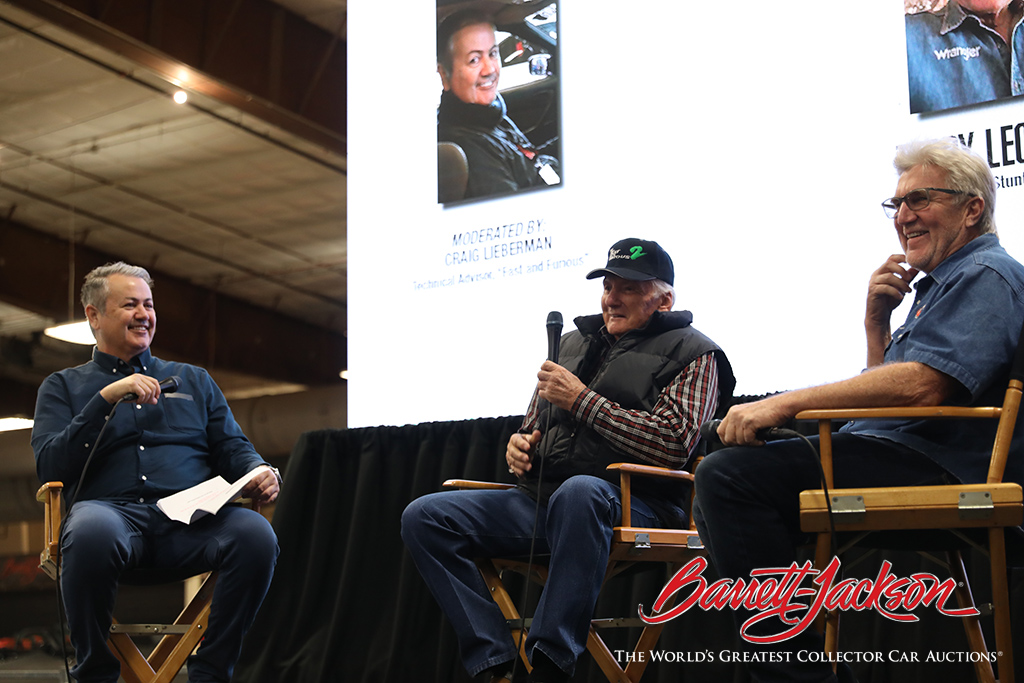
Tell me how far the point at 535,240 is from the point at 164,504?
1.55 m

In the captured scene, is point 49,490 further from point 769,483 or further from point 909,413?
point 909,413

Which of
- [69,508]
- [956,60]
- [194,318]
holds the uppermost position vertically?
[956,60]

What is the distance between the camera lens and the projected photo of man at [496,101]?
3584 mm

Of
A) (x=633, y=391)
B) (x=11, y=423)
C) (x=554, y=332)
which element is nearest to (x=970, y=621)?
(x=633, y=391)

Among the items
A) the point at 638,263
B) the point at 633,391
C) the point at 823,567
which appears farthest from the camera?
the point at 638,263

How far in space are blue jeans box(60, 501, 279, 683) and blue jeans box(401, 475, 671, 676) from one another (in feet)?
1.64

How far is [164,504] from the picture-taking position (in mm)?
2664

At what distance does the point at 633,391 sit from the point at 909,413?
2.68ft

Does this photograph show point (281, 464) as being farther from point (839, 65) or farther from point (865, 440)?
point (865, 440)

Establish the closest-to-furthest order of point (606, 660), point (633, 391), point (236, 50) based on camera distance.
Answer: point (606, 660), point (633, 391), point (236, 50)

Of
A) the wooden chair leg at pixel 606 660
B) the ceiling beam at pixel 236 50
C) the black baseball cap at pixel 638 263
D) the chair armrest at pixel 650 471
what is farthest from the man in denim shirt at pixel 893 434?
the ceiling beam at pixel 236 50

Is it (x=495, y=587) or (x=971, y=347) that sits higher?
(x=971, y=347)

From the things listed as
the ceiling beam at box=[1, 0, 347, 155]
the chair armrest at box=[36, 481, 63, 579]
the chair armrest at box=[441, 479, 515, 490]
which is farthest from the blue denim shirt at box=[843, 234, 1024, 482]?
the ceiling beam at box=[1, 0, 347, 155]

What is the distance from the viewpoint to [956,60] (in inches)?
110
